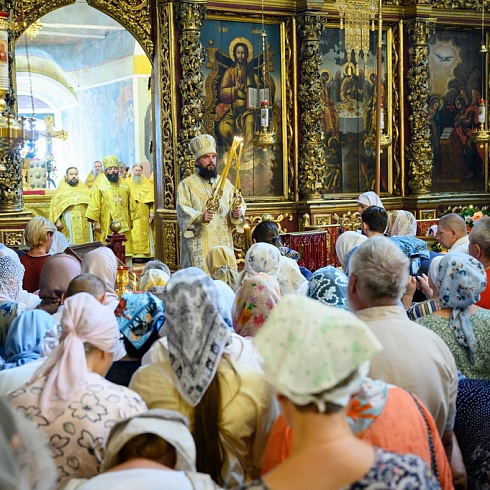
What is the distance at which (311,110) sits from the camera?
540 inches

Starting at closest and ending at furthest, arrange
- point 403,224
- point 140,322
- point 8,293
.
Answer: point 140,322
point 8,293
point 403,224

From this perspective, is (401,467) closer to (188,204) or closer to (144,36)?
(188,204)

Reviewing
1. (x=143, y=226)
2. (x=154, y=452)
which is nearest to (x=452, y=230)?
(x=154, y=452)

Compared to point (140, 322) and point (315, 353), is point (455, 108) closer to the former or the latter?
point (140, 322)

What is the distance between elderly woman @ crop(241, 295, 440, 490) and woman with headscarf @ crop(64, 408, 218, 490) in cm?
24

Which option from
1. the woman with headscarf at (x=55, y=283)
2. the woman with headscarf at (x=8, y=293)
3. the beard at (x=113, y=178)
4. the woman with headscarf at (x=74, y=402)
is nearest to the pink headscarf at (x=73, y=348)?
the woman with headscarf at (x=74, y=402)

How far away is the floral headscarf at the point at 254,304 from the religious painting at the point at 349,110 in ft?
32.5

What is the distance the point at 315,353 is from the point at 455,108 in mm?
13940

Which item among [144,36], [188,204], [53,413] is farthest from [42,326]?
[144,36]

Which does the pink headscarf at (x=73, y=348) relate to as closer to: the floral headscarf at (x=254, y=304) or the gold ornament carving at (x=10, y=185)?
the floral headscarf at (x=254, y=304)

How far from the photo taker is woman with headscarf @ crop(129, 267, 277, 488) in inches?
120

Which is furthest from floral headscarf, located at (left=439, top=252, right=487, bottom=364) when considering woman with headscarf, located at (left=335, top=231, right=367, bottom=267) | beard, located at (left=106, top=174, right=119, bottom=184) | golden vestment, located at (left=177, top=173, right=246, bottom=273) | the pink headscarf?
beard, located at (left=106, top=174, right=119, bottom=184)

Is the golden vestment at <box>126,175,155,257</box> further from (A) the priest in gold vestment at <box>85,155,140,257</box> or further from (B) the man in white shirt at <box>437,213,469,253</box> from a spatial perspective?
(B) the man in white shirt at <box>437,213,469,253</box>

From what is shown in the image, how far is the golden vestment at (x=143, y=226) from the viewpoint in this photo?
17.9 m
